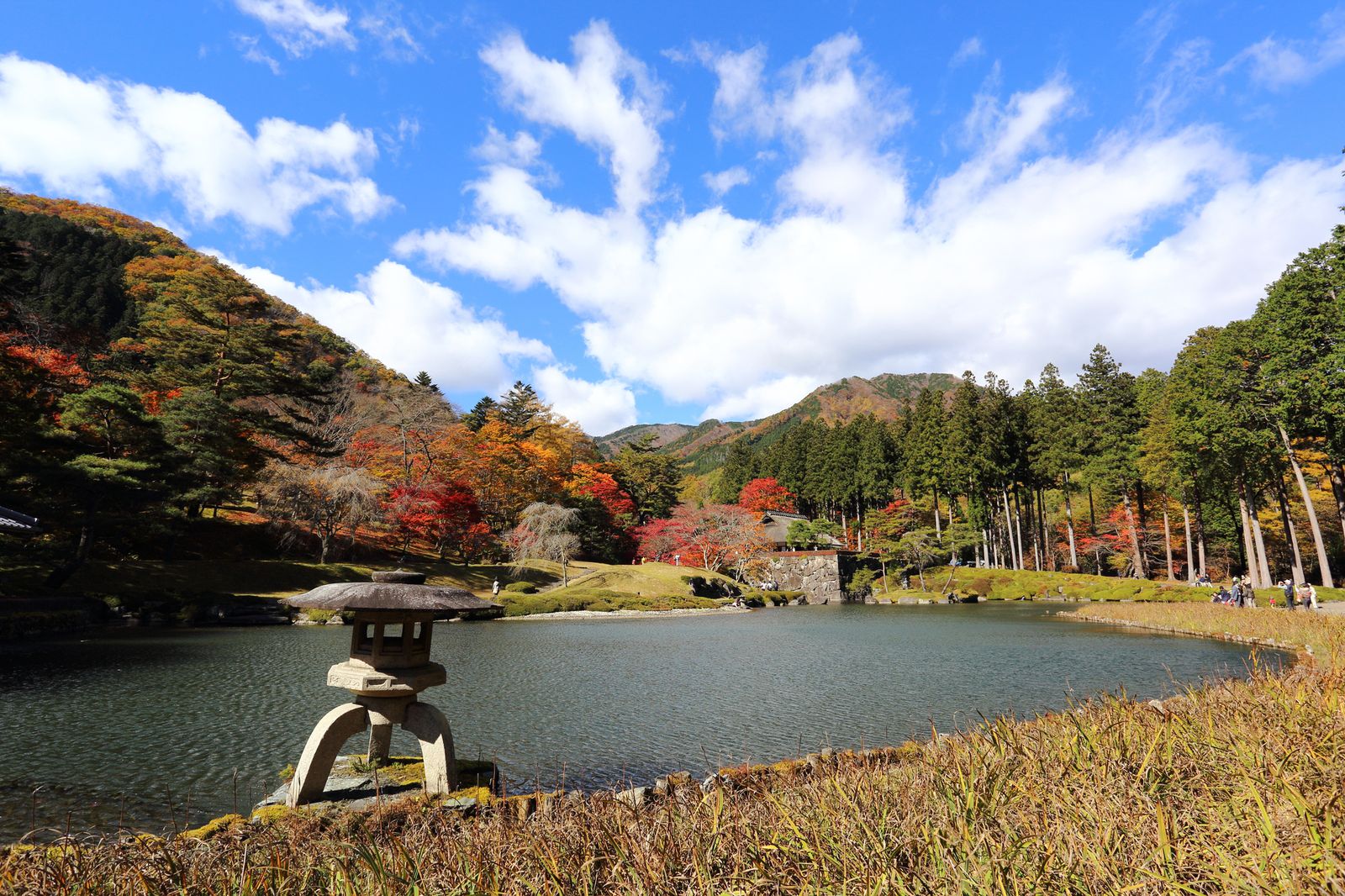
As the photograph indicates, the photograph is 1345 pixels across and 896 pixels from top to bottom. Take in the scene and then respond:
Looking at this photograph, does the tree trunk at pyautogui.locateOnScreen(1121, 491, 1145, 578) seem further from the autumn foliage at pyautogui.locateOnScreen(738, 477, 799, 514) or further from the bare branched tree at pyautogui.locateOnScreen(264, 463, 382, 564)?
the bare branched tree at pyautogui.locateOnScreen(264, 463, 382, 564)

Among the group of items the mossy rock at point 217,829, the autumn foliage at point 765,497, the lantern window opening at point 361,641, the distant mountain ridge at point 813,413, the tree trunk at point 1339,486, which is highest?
the distant mountain ridge at point 813,413

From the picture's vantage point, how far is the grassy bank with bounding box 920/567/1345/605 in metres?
28.9

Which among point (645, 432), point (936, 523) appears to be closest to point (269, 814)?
point (936, 523)

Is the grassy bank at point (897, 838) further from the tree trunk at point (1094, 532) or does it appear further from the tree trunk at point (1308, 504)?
the tree trunk at point (1094, 532)

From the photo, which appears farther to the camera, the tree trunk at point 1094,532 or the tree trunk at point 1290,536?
the tree trunk at point 1094,532

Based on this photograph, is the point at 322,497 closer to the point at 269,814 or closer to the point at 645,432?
the point at 269,814

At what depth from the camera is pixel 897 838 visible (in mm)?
3115

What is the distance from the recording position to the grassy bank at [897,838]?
8.50ft

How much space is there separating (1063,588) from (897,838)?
129 feet

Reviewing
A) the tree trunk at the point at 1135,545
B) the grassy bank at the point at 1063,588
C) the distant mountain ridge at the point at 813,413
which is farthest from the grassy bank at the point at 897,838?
the distant mountain ridge at the point at 813,413

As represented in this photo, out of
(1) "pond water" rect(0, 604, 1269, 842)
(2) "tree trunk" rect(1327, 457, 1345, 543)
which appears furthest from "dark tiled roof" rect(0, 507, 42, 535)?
(2) "tree trunk" rect(1327, 457, 1345, 543)

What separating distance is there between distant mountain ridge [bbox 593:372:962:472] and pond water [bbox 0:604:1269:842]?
90192 millimetres

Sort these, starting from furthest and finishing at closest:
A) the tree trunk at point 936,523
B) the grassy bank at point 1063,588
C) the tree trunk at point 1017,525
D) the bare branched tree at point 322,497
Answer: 1. the tree trunk at point 936,523
2. the tree trunk at point 1017,525
3. the bare branched tree at point 322,497
4. the grassy bank at point 1063,588

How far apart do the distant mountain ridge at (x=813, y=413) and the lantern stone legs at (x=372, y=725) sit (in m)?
100
